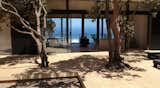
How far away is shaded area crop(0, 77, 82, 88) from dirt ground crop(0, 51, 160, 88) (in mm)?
171

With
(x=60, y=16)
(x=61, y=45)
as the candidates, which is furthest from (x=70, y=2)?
(x=61, y=45)

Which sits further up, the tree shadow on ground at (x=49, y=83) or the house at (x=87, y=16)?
the house at (x=87, y=16)

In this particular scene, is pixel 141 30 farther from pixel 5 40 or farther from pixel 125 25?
pixel 5 40

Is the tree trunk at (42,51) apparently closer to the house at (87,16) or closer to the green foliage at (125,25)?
the house at (87,16)

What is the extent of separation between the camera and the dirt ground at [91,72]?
624 cm

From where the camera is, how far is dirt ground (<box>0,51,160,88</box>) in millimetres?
6242

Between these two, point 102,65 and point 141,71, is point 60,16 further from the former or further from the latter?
Answer: point 141,71

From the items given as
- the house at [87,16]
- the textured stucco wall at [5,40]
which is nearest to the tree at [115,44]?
the house at [87,16]

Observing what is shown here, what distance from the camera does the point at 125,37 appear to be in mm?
12734

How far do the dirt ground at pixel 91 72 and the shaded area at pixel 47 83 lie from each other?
17 cm

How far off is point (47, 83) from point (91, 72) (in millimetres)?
1551

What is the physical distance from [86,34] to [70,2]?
4813mm

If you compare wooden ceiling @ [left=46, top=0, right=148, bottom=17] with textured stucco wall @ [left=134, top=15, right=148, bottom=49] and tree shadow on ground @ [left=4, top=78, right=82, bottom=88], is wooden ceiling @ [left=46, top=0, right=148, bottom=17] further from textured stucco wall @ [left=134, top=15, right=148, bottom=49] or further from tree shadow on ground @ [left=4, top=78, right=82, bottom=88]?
tree shadow on ground @ [left=4, top=78, right=82, bottom=88]

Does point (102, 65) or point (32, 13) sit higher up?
point (32, 13)
